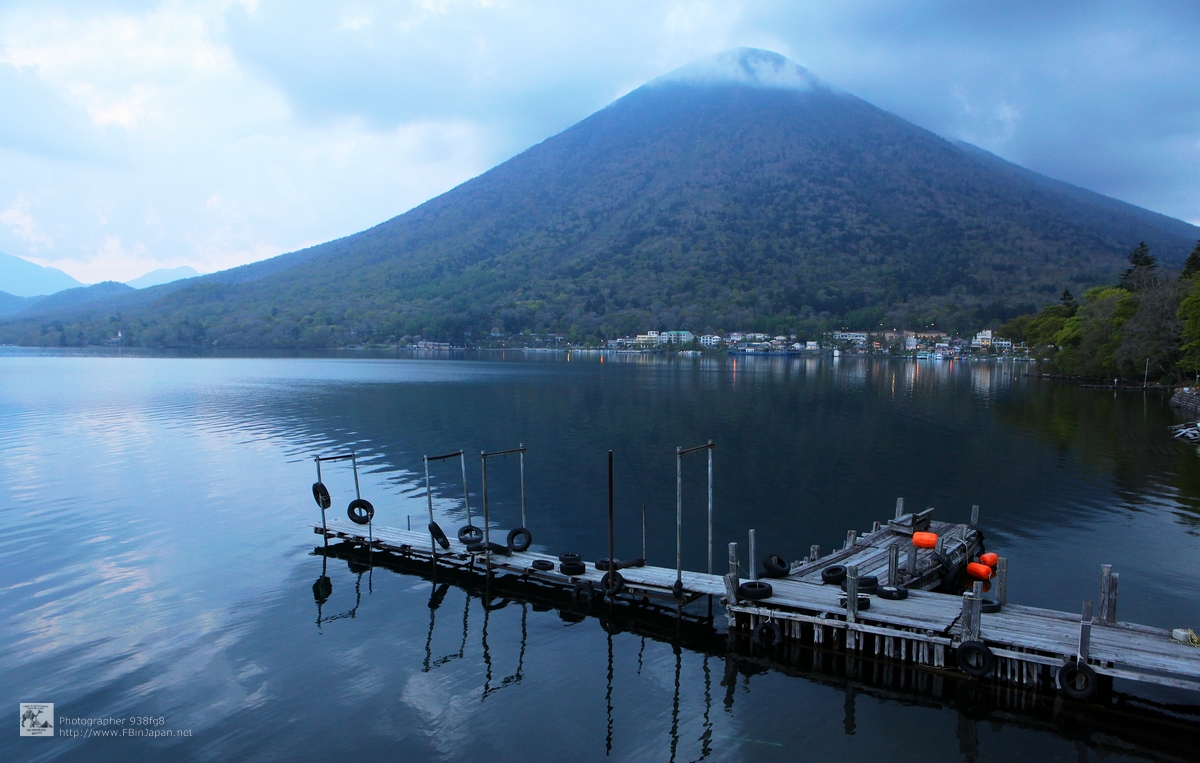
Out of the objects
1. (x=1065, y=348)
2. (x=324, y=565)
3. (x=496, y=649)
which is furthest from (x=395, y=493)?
(x=1065, y=348)

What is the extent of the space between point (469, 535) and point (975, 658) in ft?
43.9

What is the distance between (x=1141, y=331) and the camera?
68.1 m

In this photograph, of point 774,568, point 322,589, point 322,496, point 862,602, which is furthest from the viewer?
point 322,496

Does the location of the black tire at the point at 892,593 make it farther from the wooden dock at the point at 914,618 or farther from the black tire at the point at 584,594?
the black tire at the point at 584,594

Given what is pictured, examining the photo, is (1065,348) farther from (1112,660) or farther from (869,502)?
(1112,660)

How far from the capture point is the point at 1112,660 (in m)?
11.9

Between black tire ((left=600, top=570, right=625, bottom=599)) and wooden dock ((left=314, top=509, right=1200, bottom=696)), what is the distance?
0.54 feet

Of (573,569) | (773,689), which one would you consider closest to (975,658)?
(773,689)

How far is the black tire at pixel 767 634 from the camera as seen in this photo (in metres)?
14.7

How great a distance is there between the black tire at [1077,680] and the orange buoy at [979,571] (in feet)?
15.3

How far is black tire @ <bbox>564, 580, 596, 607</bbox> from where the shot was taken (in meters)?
17.2

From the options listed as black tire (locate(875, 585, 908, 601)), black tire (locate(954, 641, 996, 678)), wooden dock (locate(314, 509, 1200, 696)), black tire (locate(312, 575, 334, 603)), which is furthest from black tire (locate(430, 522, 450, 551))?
black tire (locate(954, 641, 996, 678))

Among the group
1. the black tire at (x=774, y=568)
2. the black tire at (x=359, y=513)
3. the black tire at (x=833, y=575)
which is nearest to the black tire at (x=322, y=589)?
the black tire at (x=359, y=513)

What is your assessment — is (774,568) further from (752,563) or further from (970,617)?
(970,617)
